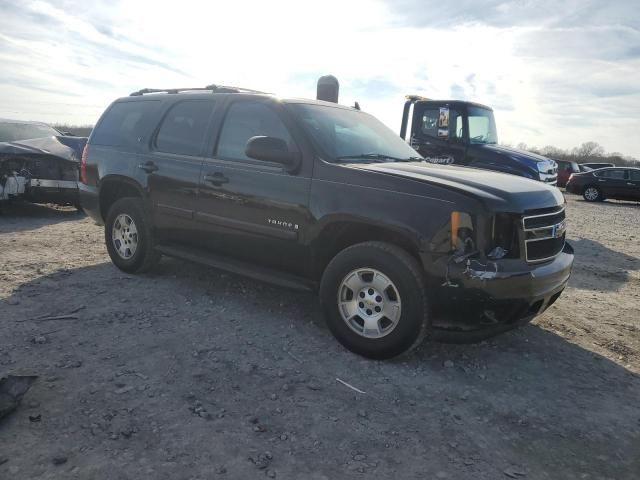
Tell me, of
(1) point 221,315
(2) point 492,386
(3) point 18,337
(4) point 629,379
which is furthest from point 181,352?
(4) point 629,379

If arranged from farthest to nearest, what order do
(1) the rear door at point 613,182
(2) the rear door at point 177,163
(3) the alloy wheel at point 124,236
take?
(1) the rear door at point 613,182, (3) the alloy wheel at point 124,236, (2) the rear door at point 177,163

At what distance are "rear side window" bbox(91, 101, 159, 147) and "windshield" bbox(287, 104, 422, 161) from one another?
1929 millimetres

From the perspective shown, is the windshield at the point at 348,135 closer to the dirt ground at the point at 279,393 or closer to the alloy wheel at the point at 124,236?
the dirt ground at the point at 279,393

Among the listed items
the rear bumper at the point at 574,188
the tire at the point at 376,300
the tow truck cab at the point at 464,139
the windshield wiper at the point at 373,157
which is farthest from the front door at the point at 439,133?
the rear bumper at the point at 574,188

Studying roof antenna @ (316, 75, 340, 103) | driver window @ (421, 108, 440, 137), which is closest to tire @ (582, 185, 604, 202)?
driver window @ (421, 108, 440, 137)

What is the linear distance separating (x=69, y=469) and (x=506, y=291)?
2.57 metres

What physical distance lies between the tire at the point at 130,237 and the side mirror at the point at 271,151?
1772mm

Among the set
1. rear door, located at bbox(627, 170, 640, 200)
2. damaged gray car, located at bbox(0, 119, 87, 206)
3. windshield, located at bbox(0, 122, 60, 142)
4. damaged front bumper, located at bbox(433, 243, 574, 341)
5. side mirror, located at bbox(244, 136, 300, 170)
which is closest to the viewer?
damaged front bumper, located at bbox(433, 243, 574, 341)

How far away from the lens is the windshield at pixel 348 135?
400 centimetres

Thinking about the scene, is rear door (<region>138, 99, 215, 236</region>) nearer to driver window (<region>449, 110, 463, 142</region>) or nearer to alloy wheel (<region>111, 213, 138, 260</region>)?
alloy wheel (<region>111, 213, 138, 260</region>)

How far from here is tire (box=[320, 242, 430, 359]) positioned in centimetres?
331

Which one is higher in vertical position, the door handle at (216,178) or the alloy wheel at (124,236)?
the door handle at (216,178)

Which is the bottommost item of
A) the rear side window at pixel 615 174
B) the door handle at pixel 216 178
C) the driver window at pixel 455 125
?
the door handle at pixel 216 178

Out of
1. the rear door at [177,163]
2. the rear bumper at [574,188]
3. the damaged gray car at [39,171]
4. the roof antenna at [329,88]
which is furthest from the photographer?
the rear bumper at [574,188]
